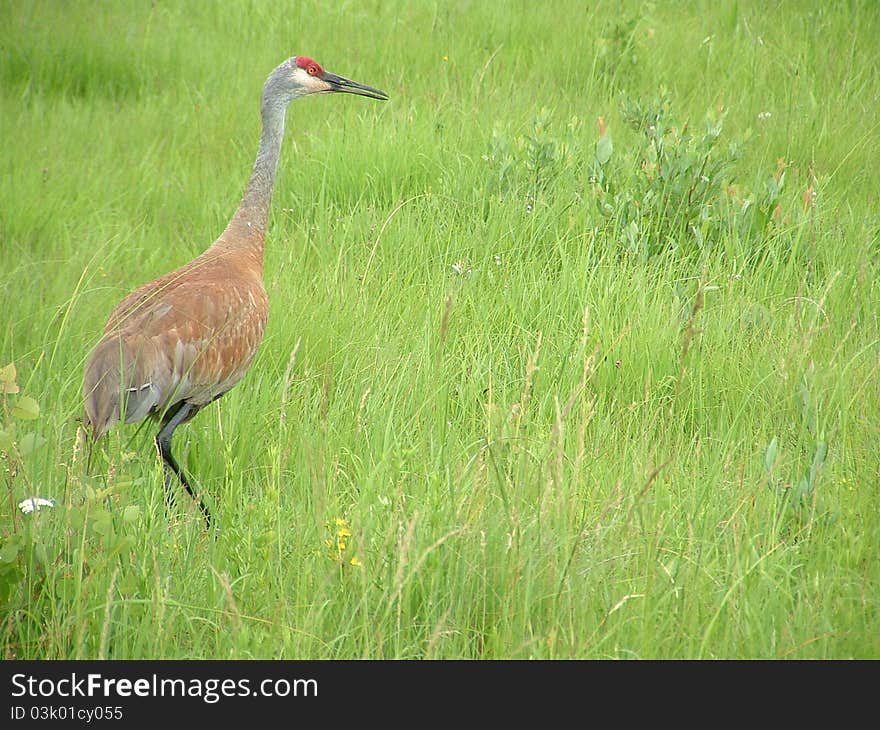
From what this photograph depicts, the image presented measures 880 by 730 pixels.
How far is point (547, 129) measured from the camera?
562cm

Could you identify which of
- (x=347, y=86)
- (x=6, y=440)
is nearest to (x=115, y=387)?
(x=6, y=440)

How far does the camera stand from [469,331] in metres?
4.39

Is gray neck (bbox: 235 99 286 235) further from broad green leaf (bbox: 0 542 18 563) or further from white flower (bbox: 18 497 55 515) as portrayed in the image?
broad green leaf (bbox: 0 542 18 563)

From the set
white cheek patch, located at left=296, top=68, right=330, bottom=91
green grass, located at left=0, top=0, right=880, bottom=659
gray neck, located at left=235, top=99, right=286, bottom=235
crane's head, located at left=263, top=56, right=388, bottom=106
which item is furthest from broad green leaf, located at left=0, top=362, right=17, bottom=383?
white cheek patch, located at left=296, top=68, right=330, bottom=91

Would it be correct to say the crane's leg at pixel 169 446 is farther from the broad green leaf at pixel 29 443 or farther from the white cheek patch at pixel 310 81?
the white cheek patch at pixel 310 81

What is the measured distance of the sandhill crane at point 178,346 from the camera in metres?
3.66

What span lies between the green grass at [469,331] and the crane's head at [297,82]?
616mm

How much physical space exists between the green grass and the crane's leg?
0.22 feet

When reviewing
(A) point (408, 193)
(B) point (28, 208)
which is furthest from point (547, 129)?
(B) point (28, 208)

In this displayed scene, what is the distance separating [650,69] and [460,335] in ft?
11.2

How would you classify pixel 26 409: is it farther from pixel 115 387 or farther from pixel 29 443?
pixel 115 387

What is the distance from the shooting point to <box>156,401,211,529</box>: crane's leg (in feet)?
11.4

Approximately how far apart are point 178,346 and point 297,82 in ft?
5.94

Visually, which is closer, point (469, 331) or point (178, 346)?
point (178, 346)
